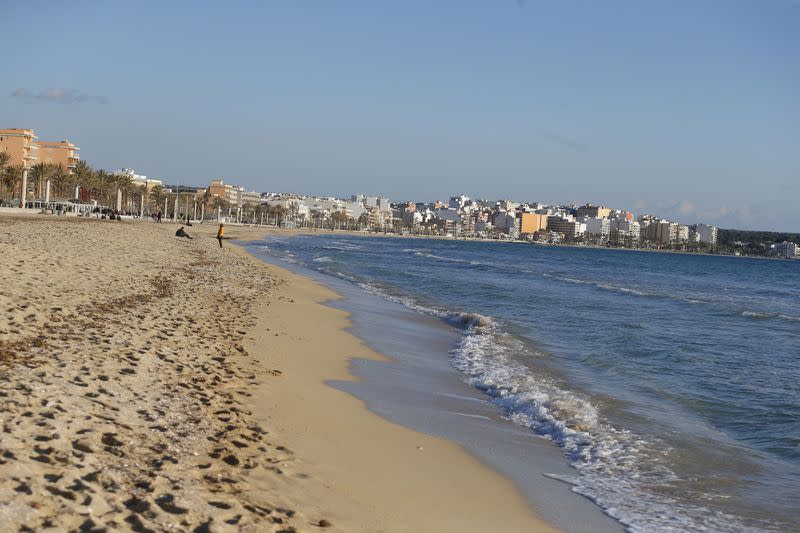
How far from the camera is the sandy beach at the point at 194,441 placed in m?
3.98

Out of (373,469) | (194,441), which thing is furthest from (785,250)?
(194,441)

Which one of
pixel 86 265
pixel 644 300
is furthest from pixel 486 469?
pixel 644 300

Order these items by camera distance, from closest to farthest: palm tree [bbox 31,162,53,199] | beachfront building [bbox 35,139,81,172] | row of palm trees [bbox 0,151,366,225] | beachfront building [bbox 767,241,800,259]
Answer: row of palm trees [bbox 0,151,366,225]
palm tree [bbox 31,162,53,199]
beachfront building [bbox 35,139,81,172]
beachfront building [bbox 767,241,800,259]

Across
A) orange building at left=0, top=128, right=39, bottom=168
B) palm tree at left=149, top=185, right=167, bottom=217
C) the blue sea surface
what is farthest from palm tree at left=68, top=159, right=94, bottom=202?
the blue sea surface

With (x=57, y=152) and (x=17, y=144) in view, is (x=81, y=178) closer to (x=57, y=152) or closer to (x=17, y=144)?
(x=17, y=144)

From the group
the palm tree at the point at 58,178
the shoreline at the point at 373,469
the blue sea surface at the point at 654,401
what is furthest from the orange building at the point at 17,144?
the shoreline at the point at 373,469

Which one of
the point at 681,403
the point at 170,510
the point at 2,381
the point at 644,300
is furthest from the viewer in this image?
the point at 644,300

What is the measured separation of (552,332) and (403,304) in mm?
5720

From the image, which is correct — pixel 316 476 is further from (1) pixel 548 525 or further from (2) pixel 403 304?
(2) pixel 403 304

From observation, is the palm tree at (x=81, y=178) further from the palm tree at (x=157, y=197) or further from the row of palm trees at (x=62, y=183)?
the palm tree at (x=157, y=197)

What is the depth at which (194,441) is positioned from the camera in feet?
17.4

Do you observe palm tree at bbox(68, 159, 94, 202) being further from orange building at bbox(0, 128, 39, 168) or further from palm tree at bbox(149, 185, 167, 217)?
palm tree at bbox(149, 185, 167, 217)

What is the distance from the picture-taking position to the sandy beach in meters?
3.98

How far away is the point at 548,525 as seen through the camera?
5.20 m
